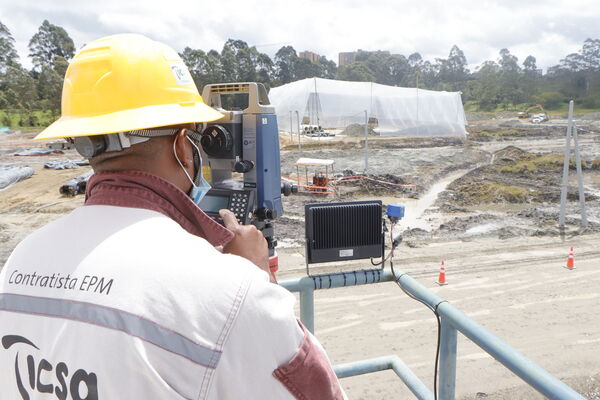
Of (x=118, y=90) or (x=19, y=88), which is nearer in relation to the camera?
(x=118, y=90)

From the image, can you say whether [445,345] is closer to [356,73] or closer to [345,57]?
[356,73]

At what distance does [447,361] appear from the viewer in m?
1.84

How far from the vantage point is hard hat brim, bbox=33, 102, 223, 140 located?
1.08m

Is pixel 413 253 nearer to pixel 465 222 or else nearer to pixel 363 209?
pixel 465 222

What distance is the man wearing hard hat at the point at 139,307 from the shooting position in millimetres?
788

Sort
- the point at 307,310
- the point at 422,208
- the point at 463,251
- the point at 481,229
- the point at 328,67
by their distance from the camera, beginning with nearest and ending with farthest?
the point at 307,310 → the point at 463,251 → the point at 481,229 → the point at 422,208 → the point at 328,67

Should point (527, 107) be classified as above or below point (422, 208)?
above

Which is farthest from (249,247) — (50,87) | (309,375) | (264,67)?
(264,67)

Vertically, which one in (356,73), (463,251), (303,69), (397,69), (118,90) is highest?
(397,69)

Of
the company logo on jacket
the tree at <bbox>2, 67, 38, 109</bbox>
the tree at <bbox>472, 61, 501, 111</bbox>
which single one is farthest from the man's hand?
the tree at <bbox>472, 61, 501, 111</bbox>

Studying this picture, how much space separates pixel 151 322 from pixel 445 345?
137 cm

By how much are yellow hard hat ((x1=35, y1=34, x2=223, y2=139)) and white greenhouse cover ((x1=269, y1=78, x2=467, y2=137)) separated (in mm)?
24072

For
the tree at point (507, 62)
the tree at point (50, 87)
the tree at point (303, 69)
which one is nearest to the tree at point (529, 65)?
the tree at point (507, 62)

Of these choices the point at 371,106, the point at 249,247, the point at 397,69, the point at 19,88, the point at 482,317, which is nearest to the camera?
the point at 249,247
